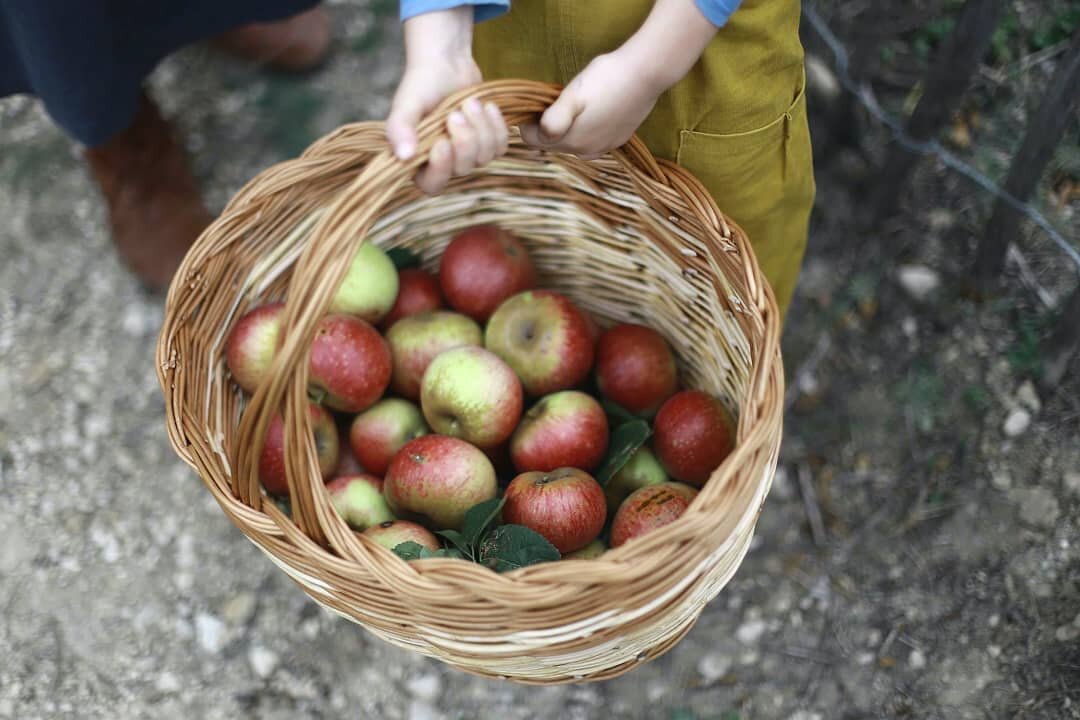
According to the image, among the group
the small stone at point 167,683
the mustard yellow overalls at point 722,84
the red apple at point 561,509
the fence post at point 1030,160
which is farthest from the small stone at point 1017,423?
the small stone at point 167,683

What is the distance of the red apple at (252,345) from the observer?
1.33 meters

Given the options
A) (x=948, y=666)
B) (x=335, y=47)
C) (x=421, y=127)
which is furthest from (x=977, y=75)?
(x=335, y=47)

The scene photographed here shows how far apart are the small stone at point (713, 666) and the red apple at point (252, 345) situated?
91cm

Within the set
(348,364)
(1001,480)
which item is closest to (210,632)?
(348,364)

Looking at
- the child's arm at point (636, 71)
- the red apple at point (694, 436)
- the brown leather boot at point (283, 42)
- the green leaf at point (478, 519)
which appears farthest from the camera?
the brown leather boot at point (283, 42)

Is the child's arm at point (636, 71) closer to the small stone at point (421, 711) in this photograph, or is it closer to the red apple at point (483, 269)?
the red apple at point (483, 269)

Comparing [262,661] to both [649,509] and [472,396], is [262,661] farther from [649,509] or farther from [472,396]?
[649,509]

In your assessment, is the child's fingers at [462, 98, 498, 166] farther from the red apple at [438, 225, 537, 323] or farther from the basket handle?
the red apple at [438, 225, 537, 323]

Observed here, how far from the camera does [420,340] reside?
57.1 inches

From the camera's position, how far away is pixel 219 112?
2314 mm

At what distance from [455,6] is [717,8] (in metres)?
0.32

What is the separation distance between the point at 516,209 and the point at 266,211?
0.42 meters

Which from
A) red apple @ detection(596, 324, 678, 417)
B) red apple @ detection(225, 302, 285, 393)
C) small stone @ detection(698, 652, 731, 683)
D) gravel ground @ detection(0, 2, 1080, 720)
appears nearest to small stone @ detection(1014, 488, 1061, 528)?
gravel ground @ detection(0, 2, 1080, 720)

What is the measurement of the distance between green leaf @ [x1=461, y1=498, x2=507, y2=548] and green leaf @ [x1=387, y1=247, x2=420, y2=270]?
21.3 inches
